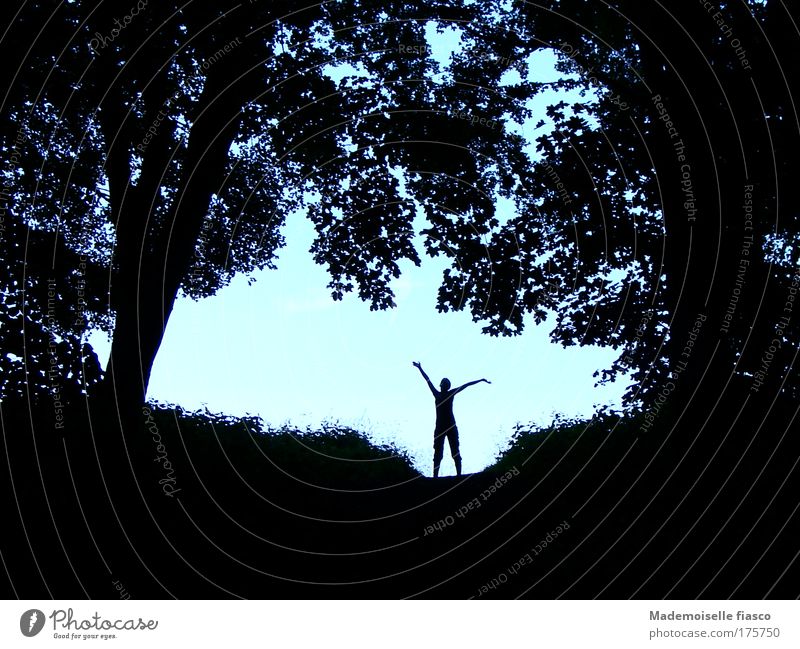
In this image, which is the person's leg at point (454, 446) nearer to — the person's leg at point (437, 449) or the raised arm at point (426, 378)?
the person's leg at point (437, 449)

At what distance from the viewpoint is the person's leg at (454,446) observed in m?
13.7

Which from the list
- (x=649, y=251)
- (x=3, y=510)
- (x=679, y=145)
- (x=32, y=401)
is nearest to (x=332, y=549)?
(x=3, y=510)

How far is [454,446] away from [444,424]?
53cm

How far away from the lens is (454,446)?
45.3ft

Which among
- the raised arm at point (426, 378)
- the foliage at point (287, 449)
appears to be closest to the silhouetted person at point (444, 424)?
the raised arm at point (426, 378)

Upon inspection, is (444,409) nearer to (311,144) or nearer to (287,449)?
(287,449)

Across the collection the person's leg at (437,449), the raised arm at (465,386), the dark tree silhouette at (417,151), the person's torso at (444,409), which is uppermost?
the dark tree silhouette at (417,151)

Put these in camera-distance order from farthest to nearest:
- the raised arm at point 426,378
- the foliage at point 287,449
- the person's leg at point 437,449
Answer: the raised arm at point 426,378, the person's leg at point 437,449, the foliage at point 287,449

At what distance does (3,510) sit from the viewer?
8438 millimetres

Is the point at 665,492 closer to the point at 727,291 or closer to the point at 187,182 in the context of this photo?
the point at 727,291

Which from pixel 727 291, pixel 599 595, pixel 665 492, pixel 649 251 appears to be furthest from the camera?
pixel 649 251

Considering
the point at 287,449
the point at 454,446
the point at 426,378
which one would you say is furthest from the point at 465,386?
the point at 287,449

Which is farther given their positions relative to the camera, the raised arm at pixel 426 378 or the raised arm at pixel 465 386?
the raised arm at pixel 426 378

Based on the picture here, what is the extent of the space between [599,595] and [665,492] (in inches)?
110
